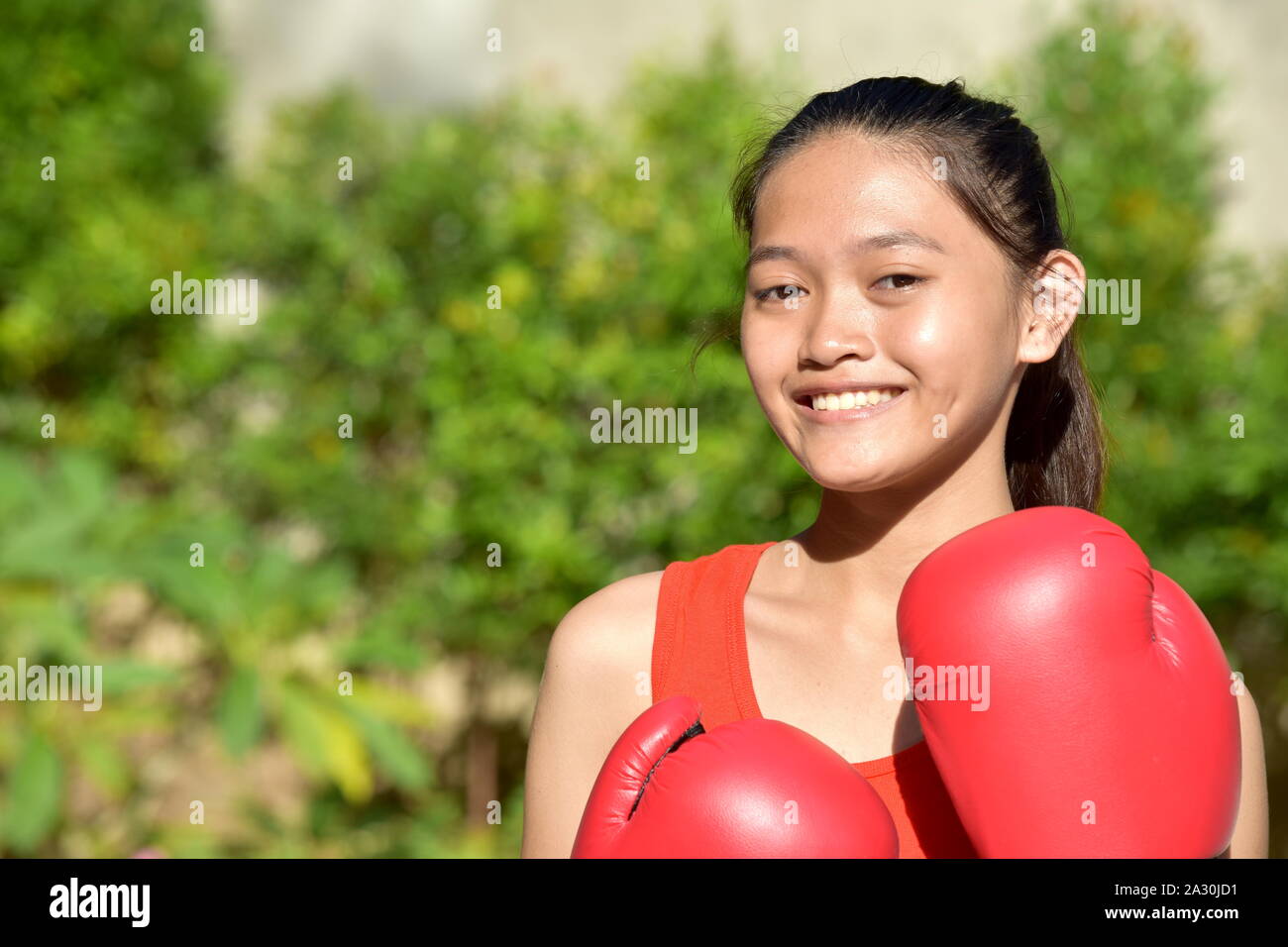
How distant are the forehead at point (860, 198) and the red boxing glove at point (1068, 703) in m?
0.24

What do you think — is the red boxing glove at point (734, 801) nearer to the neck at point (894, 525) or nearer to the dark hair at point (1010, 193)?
the neck at point (894, 525)

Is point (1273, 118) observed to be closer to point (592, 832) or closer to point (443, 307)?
point (443, 307)

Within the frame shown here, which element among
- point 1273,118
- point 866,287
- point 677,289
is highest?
point 1273,118

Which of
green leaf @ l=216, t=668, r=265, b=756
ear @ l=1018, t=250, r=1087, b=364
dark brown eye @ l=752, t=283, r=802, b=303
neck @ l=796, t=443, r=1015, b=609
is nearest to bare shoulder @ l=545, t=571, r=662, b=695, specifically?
neck @ l=796, t=443, r=1015, b=609

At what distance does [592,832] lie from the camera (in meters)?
0.88

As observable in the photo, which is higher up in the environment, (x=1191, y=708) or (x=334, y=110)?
(x=334, y=110)

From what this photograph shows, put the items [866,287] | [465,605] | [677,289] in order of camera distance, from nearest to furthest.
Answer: [866,287] < [677,289] < [465,605]

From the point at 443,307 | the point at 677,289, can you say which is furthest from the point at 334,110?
the point at 677,289

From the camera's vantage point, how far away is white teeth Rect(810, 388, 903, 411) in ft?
3.10

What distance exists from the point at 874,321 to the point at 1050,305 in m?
0.20

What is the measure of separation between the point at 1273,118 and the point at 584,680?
2.83 meters

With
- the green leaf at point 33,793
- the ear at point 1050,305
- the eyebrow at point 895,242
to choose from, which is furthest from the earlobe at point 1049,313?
the green leaf at point 33,793

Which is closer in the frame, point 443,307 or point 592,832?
point 592,832

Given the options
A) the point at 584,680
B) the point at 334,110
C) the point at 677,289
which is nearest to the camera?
the point at 584,680
